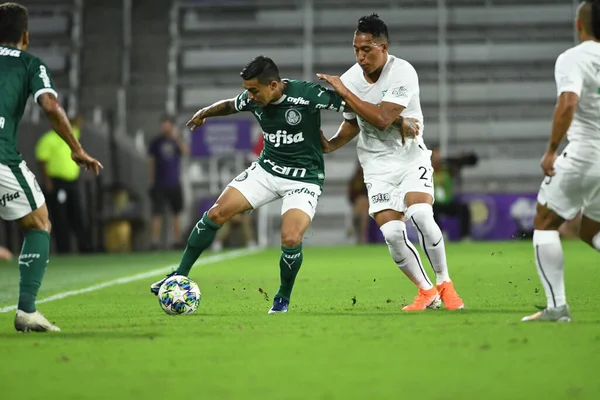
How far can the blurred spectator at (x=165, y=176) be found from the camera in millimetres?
19531

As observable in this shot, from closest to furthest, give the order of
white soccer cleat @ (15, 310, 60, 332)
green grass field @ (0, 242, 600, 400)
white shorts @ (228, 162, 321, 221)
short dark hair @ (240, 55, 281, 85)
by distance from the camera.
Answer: green grass field @ (0, 242, 600, 400) < white soccer cleat @ (15, 310, 60, 332) < short dark hair @ (240, 55, 281, 85) < white shorts @ (228, 162, 321, 221)

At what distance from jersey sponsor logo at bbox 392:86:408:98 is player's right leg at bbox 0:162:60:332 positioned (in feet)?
8.49

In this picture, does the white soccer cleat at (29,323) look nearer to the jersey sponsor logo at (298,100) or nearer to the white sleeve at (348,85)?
the jersey sponsor logo at (298,100)

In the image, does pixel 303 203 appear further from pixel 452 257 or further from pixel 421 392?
pixel 452 257

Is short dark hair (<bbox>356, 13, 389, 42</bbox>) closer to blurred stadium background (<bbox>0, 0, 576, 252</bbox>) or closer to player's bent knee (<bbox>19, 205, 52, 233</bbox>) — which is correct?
player's bent knee (<bbox>19, 205, 52, 233</bbox>)

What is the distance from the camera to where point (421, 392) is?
4.06 meters

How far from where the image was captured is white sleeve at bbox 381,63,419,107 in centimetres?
750

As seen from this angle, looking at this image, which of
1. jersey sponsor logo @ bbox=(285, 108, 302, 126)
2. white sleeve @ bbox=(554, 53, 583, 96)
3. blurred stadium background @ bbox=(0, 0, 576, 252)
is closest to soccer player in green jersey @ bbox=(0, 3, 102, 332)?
jersey sponsor logo @ bbox=(285, 108, 302, 126)

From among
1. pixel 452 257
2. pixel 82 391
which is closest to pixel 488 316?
pixel 82 391

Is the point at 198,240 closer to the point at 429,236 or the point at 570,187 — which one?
the point at 429,236

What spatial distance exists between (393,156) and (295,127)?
73 centimetres

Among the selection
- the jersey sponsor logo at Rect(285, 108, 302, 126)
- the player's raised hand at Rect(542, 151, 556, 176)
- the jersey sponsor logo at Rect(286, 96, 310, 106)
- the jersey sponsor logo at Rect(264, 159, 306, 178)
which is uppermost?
the jersey sponsor logo at Rect(286, 96, 310, 106)

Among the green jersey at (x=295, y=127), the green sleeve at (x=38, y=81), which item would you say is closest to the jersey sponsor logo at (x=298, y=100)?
the green jersey at (x=295, y=127)

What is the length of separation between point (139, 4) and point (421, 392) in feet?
68.5
